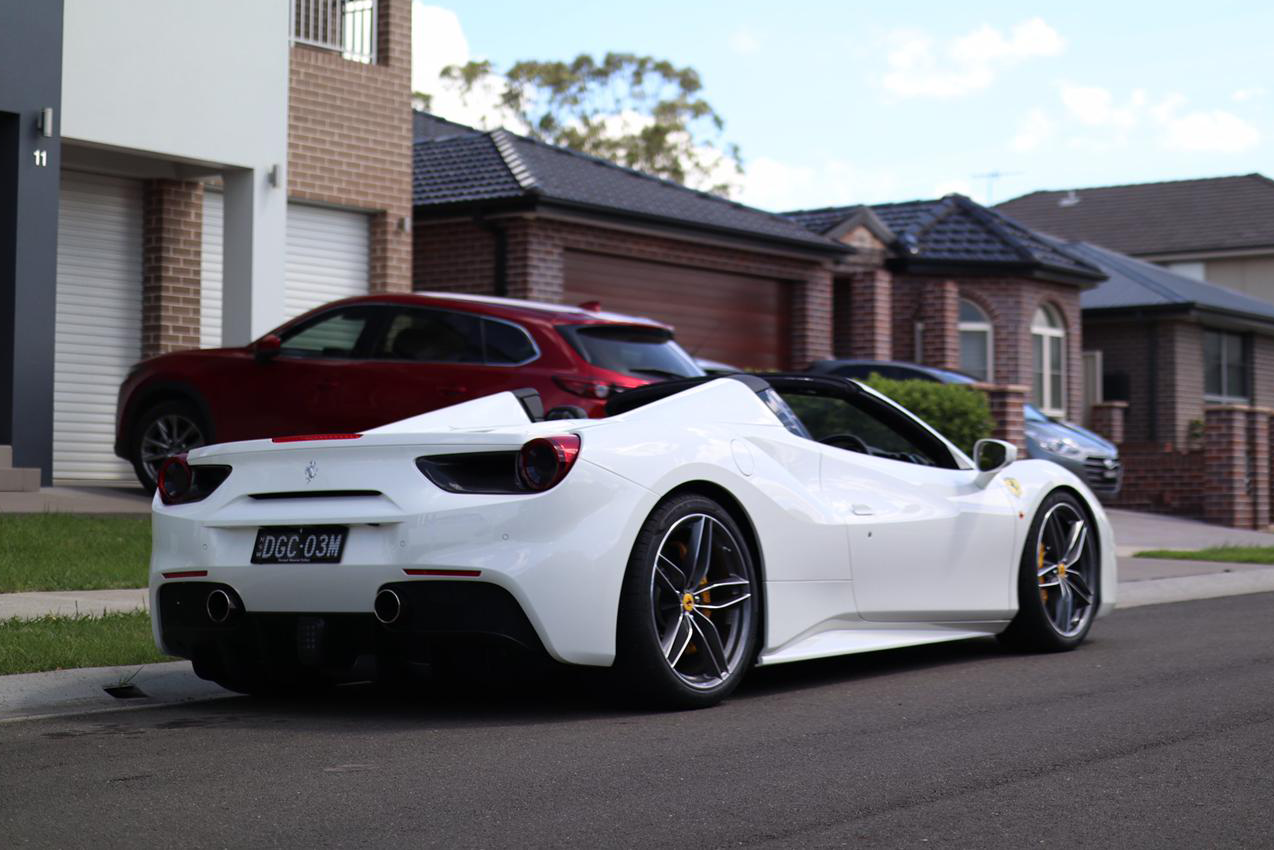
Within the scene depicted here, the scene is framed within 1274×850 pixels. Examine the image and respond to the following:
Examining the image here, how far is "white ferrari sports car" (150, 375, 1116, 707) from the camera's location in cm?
573

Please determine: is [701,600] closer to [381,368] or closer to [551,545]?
[551,545]

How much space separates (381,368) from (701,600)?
6.27m

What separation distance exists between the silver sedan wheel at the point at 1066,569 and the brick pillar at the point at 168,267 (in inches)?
418

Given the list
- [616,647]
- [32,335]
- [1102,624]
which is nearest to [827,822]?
[616,647]

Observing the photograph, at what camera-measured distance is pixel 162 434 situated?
1328 centimetres

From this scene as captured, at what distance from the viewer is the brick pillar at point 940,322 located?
27.4 meters

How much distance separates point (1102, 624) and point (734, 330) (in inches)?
554

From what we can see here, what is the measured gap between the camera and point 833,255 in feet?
81.1

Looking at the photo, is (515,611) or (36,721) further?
(36,721)

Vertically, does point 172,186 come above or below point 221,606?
above

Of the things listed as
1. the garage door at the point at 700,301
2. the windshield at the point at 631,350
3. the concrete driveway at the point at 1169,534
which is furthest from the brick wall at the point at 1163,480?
the windshield at the point at 631,350

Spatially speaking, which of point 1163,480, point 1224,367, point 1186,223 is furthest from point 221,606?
point 1186,223

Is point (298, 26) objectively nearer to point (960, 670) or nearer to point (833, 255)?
point (833, 255)

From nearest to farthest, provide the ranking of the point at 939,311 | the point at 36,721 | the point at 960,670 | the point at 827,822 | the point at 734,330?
the point at 827,822 → the point at 36,721 → the point at 960,670 → the point at 734,330 → the point at 939,311
